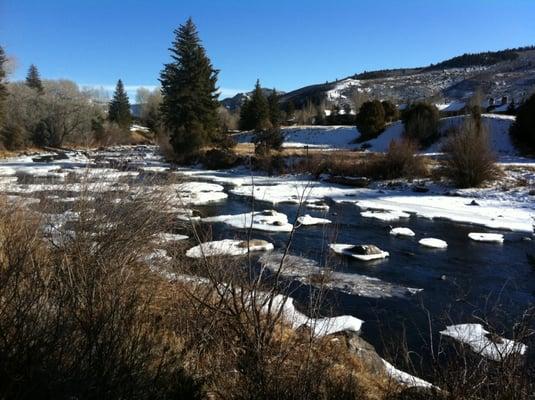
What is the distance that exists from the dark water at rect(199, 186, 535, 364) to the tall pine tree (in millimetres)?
27333

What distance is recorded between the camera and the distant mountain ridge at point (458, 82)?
11238cm

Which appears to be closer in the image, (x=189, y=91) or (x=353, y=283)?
(x=353, y=283)

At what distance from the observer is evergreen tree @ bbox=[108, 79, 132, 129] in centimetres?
8019

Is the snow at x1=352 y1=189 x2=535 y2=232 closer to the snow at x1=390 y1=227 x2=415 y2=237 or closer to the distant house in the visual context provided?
the snow at x1=390 y1=227 x2=415 y2=237

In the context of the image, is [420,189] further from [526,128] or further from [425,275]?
[425,275]

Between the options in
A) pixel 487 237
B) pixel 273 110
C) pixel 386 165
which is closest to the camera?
pixel 487 237

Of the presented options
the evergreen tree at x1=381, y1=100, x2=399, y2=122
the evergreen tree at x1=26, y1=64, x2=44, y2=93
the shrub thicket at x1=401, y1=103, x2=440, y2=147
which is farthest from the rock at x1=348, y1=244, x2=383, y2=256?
the evergreen tree at x1=26, y1=64, x2=44, y2=93

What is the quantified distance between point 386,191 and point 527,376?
2336cm

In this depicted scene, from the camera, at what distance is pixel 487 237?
50.7 ft

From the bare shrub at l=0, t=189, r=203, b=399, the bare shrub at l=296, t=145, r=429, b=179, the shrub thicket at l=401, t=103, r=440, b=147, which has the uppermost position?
the shrub thicket at l=401, t=103, r=440, b=147

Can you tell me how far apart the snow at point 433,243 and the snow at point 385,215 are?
3.75 metres

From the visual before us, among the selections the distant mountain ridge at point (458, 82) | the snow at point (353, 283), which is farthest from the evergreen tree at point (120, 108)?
the snow at point (353, 283)

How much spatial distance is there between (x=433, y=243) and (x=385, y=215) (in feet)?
16.0

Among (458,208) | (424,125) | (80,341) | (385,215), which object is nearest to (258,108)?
(424,125)
